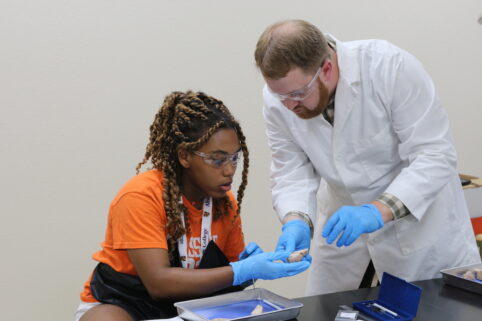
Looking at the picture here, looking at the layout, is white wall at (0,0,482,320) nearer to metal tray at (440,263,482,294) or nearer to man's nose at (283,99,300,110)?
man's nose at (283,99,300,110)

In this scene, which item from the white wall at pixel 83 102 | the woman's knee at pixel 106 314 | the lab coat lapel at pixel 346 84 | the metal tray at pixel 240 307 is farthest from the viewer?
the white wall at pixel 83 102

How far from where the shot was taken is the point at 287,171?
173cm

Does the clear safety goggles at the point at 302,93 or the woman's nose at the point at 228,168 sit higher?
the clear safety goggles at the point at 302,93

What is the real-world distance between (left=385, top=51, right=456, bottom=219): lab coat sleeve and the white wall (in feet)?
3.81

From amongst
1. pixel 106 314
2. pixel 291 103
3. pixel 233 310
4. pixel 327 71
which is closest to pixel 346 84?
pixel 327 71

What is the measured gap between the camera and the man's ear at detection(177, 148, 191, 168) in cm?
147

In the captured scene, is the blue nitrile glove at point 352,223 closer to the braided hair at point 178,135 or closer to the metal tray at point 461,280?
A: the metal tray at point 461,280

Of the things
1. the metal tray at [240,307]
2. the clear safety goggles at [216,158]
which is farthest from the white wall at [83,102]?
the metal tray at [240,307]

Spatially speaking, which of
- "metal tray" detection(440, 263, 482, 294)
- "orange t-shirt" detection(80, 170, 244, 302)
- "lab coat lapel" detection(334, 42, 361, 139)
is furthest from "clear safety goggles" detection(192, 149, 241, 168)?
"metal tray" detection(440, 263, 482, 294)

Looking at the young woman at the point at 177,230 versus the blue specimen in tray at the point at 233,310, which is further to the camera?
the young woman at the point at 177,230

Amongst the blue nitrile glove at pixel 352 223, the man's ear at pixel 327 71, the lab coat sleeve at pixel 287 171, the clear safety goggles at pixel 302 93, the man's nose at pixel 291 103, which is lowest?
the blue nitrile glove at pixel 352 223

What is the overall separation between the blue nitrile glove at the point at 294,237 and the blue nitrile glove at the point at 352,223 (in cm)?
9

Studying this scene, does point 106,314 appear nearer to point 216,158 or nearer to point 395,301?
point 216,158

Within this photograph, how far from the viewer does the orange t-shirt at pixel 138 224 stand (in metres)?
1.36
